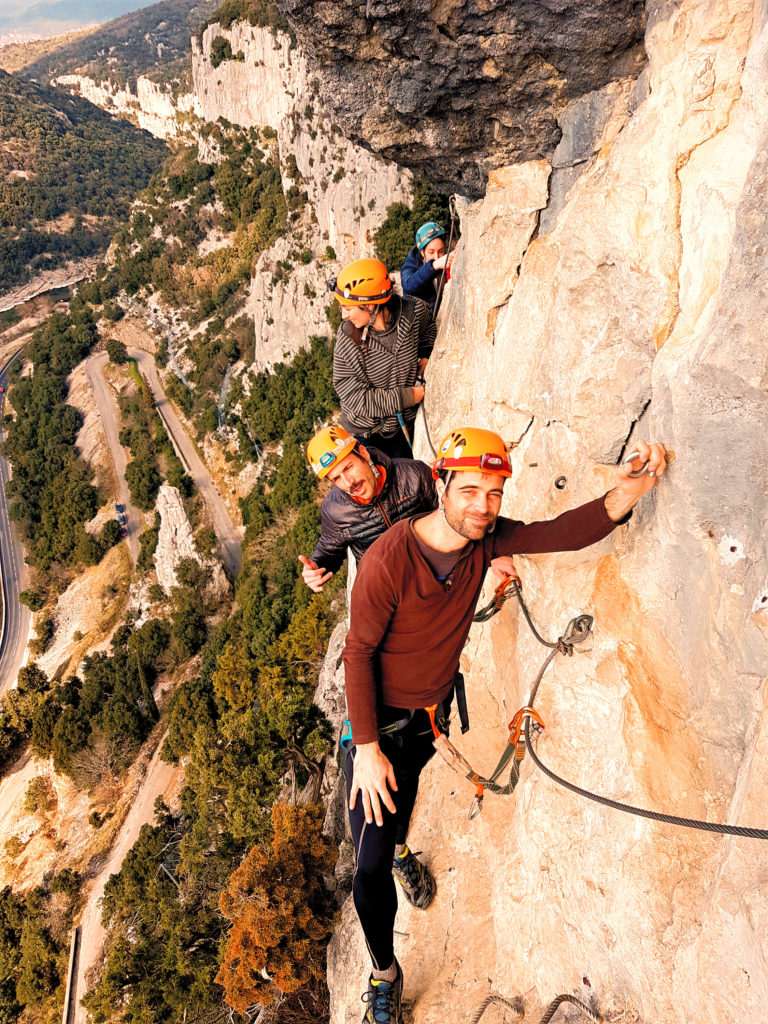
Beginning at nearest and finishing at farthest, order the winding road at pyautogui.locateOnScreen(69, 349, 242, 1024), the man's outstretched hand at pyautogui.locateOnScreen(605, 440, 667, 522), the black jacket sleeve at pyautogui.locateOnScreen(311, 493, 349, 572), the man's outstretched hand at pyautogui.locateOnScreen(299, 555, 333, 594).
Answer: the man's outstretched hand at pyautogui.locateOnScreen(605, 440, 667, 522) < the man's outstretched hand at pyautogui.locateOnScreen(299, 555, 333, 594) < the black jacket sleeve at pyautogui.locateOnScreen(311, 493, 349, 572) < the winding road at pyautogui.locateOnScreen(69, 349, 242, 1024)

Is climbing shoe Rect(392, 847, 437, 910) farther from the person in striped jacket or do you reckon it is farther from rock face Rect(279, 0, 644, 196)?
rock face Rect(279, 0, 644, 196)

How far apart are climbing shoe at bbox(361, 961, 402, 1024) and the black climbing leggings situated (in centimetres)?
21

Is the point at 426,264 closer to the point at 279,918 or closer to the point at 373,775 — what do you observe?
the point at 373,775

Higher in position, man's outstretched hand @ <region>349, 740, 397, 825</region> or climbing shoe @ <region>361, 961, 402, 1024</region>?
man's outstretched hand @ <region>349, 740, 397, 825</region>

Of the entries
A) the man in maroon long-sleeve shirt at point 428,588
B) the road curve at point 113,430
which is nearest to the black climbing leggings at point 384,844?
the man in maroon long-sleeve shirt at point 428,588

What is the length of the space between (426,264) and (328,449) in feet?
18.7

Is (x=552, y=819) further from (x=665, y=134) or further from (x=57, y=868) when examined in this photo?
(x=57, y=868)

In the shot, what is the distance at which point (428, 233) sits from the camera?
27.2 ft

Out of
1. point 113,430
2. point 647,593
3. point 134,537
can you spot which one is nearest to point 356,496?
point 647,593

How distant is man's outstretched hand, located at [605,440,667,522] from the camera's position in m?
3.03

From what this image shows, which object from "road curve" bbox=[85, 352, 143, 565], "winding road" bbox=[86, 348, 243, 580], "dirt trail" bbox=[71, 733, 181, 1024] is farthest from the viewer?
"road curve" bbox=[85, 352, 143, 565]

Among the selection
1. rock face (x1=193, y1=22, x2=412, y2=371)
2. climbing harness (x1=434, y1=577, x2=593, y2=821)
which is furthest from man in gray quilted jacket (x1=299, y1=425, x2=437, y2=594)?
rock face (x1=193, y1=22, x2=412, y2=371)

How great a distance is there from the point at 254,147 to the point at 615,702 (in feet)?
190

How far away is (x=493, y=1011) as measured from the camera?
4297mm
